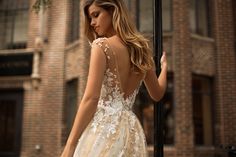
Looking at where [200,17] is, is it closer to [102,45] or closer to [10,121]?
[10,121]

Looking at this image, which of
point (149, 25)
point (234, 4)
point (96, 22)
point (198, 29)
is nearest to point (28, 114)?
point (149, 25)

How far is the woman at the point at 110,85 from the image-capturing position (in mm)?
→ 1839

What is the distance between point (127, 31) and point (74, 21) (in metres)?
11.0

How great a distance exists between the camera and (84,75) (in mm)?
11180

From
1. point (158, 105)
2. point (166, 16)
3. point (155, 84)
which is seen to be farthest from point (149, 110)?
point (155, 84)

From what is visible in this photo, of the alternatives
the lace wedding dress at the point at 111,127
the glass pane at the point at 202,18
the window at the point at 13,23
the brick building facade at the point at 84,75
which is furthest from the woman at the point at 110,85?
the window at the point at 13,23

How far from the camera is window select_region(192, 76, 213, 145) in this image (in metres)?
11.2

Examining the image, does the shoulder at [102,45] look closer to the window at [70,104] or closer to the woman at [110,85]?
the woman at [110,85]

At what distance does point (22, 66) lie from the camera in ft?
42.0

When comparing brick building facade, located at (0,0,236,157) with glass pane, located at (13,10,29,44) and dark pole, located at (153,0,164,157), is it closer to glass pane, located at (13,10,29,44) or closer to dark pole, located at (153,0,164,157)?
glass pane, located at (13,10,29,44)

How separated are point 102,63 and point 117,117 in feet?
1.03

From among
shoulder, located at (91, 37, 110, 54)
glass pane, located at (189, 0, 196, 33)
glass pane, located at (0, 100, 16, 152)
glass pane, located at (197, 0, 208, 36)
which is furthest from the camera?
glass pane, located at (0, 100, 16, 152)

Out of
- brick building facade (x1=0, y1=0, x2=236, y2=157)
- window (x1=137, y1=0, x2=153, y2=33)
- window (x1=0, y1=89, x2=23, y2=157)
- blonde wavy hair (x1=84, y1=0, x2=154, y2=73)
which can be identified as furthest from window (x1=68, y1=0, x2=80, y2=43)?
blonde wavy hair (x1=84, y1=0, x2=154, y2=73)

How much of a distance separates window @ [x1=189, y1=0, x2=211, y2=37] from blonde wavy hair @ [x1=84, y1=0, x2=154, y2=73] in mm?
9937
